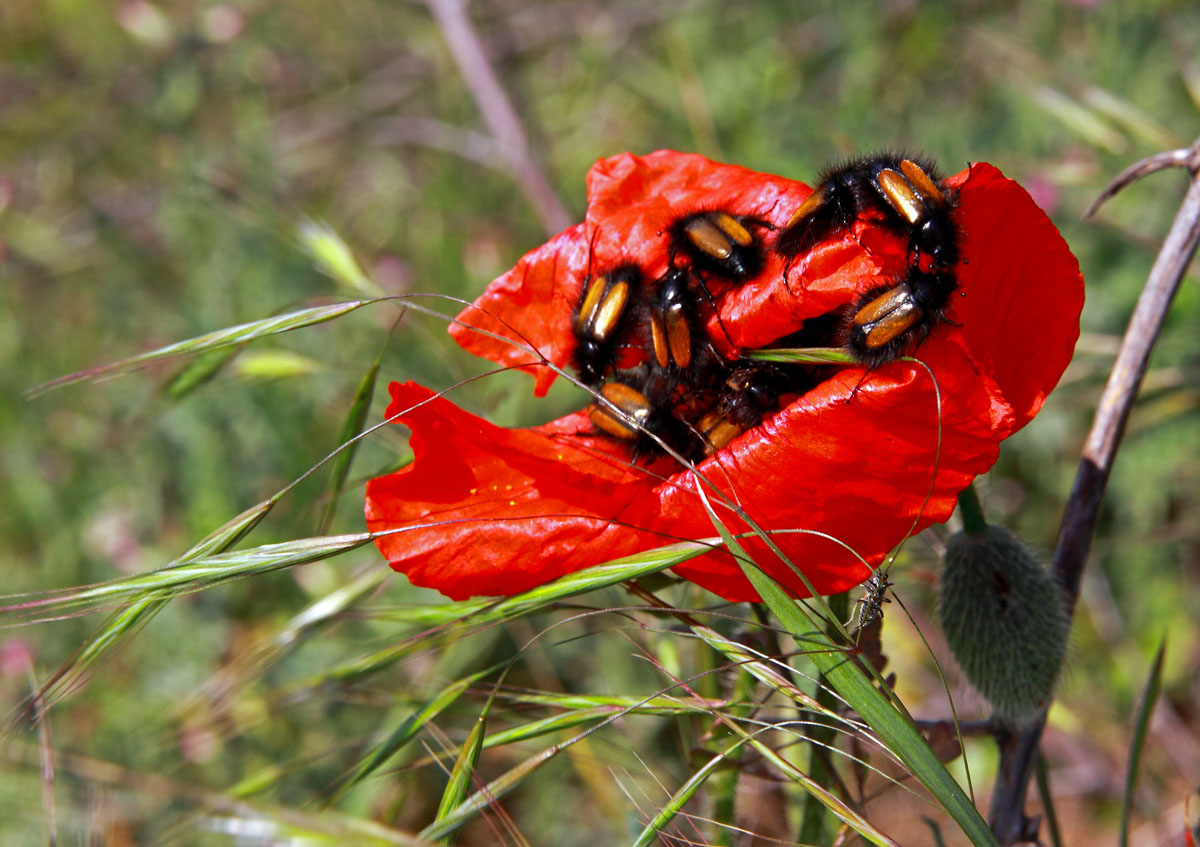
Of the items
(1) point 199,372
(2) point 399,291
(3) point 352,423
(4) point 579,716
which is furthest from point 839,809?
(2) point 399,291

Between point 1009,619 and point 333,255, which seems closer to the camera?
point 1009,619

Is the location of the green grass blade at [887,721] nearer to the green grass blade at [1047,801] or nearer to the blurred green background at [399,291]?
the green grass blade at [1047,801]

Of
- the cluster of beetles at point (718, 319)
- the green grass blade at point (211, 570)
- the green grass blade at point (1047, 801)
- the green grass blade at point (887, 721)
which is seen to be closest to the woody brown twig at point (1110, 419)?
the green grass blade at point (1047, 801)

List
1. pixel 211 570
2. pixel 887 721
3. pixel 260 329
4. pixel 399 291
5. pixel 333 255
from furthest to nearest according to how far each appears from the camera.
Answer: pixel 399 291 → pixel 333 255 → pixel 260 329 → pixel 211 570 → pixel 887 721

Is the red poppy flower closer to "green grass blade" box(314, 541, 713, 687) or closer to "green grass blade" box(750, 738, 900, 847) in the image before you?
"green grass blade" box(314, 541, 713, 687)

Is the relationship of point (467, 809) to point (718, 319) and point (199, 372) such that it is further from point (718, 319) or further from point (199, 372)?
point (199, 372)

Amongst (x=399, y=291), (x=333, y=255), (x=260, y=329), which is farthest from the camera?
(x=399, y=291)
